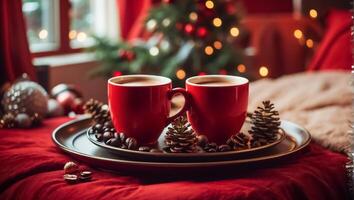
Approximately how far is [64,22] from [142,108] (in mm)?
1839

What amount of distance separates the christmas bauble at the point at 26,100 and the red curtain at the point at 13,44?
1.69ft

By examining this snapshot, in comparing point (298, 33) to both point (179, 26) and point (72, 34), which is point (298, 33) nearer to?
point (179, 26)

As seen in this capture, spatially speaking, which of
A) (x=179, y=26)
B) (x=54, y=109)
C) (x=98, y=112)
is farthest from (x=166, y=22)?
(x=98, y=112)

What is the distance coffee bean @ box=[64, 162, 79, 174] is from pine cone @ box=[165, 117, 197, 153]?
0.16m

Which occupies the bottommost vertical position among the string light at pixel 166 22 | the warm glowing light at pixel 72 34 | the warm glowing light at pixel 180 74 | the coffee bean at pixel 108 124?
the warm glowing light at pixel 180 74

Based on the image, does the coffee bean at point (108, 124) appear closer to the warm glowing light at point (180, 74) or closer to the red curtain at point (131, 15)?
the warm glowing light at point (180, 74)

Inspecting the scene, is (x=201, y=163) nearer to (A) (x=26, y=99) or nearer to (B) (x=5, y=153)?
(B) (x=5, y=153)

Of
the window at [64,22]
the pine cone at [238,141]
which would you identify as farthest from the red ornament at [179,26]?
the pine cone at [238,141]

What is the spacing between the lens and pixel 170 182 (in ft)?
2.94

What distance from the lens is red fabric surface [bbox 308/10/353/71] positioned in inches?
91.7

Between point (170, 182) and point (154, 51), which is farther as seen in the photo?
point (154, 51)

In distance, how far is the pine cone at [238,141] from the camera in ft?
3.23

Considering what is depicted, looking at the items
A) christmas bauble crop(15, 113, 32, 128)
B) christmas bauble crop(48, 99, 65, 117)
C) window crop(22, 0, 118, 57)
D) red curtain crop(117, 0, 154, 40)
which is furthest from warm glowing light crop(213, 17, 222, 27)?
christmas bauble crop(15, 113, 32, 128)

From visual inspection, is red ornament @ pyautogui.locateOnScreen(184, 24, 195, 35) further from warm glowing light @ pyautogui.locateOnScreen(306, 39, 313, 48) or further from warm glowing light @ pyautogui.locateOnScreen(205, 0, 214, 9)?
warm glowing light @ pyautogui.locateOnScreen(306, 39, 313, 48)
